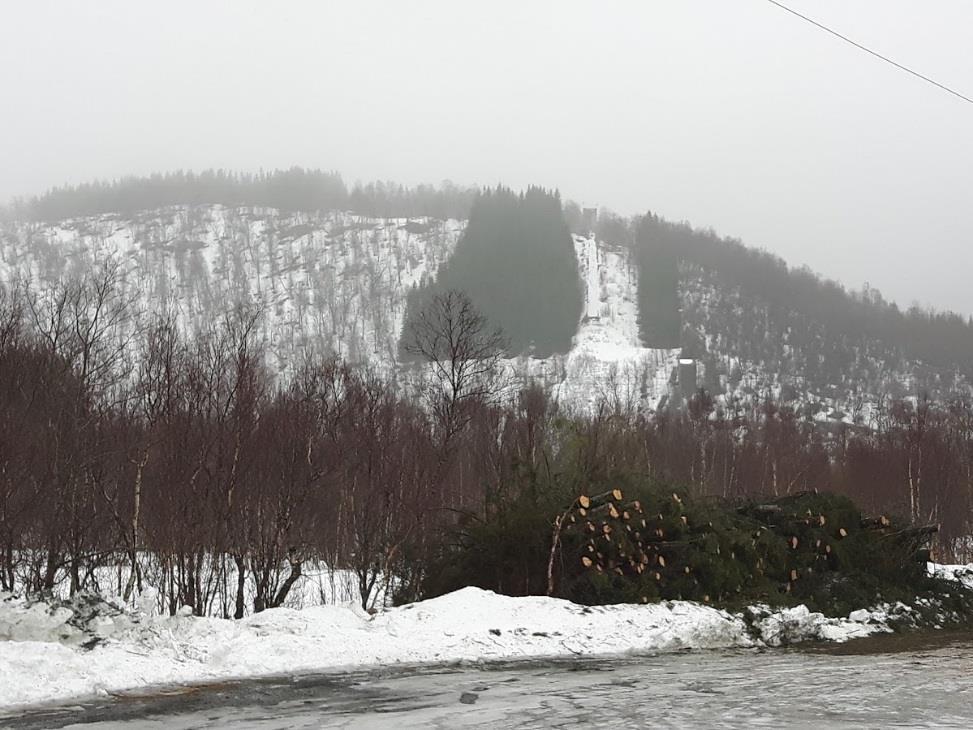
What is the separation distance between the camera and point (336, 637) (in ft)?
37.3

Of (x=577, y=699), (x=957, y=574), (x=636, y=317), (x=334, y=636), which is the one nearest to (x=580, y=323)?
(x=636, y=317)

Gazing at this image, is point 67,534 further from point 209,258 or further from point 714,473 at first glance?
point 209,258

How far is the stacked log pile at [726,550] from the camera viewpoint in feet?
50.3

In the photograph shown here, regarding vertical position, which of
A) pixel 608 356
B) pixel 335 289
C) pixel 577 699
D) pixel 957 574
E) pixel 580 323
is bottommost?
pixel 608 356

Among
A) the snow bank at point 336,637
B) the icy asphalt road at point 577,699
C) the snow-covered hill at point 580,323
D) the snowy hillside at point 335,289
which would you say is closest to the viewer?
the icy asphalt road at point 577,699

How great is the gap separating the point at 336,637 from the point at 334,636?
34 mm

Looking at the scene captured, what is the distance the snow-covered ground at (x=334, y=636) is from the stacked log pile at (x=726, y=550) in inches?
28.2

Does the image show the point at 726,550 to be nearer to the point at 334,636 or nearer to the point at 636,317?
the point at 334,636

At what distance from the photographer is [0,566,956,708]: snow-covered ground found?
Result: 9.05 meters

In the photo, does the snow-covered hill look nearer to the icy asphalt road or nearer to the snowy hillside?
the snowy hillside

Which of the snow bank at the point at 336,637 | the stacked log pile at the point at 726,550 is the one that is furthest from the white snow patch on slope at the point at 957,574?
the snow bank at the point at 336,637

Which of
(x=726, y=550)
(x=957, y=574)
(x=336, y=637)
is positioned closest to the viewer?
(x=336, y=637)

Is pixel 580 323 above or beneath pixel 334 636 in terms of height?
above

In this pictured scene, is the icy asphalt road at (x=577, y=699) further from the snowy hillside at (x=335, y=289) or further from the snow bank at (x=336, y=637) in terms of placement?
the snowy hillside at (x=335, y=289)
